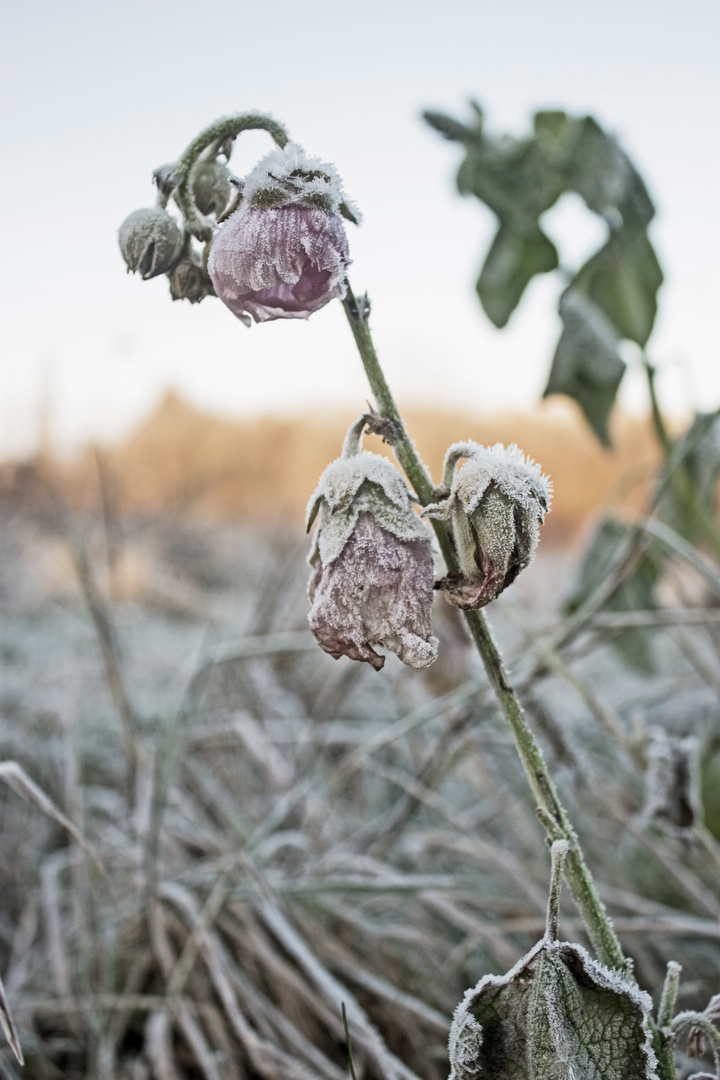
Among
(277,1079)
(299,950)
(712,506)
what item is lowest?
(277,1079)

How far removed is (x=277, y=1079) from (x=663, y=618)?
65 centimetres

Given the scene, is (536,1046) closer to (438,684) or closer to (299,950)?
(299,950)

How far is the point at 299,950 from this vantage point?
96 cm

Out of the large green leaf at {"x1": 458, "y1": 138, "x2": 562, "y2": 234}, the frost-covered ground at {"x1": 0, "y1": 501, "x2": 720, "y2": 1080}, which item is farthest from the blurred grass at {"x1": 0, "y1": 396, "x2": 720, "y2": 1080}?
the large green leaf at {"x1": 458, "y1": 138, "x2": 562, "y2": 234}

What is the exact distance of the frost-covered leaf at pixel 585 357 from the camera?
120 cm

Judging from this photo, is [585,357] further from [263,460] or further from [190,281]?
[263,460]

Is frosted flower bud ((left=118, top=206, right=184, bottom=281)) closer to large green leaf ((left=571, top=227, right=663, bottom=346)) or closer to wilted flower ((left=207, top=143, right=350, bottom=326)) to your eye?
wilted flower ((left=207, top=143, right=350, bottom=326))

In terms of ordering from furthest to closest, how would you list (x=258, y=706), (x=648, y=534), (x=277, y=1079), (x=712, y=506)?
(x=258, y=706) → (x=712, y=506) → (x=648, y=534) → (x=277, y=1079)

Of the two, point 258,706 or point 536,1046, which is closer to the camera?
point 536,1046

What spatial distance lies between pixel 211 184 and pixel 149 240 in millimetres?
71

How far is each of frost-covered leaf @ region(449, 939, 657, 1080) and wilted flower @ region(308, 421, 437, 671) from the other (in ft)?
0.62

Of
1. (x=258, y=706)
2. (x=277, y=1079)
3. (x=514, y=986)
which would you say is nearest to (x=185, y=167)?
(x=514, y=986)

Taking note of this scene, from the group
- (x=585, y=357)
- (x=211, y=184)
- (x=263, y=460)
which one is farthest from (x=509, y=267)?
(x=263, y=460)

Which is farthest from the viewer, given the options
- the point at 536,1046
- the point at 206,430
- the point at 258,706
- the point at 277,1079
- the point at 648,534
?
the point at 206,430
